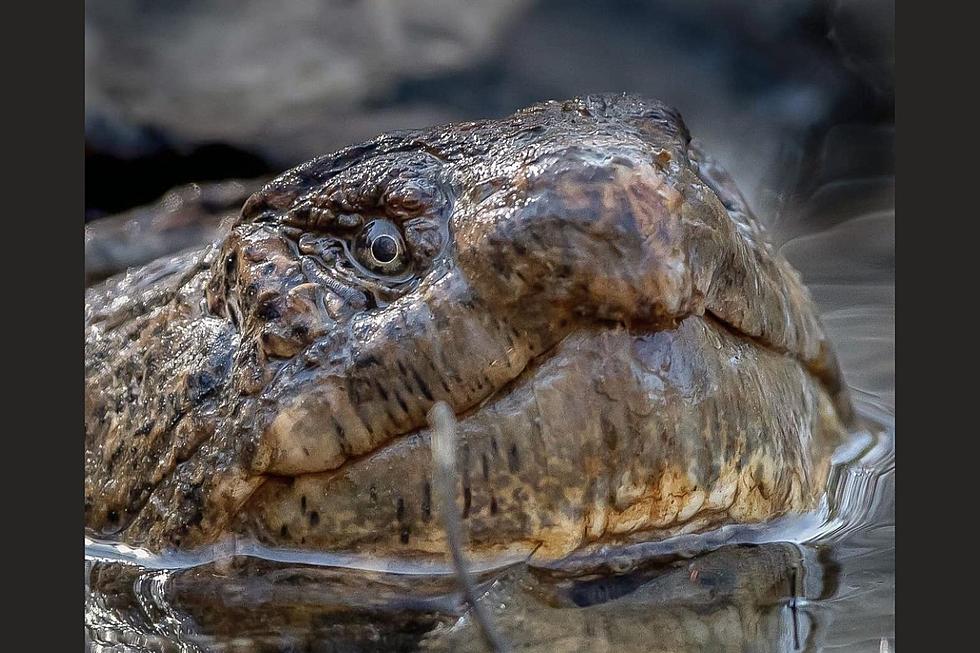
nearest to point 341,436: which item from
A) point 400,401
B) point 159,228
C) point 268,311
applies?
point 400,401

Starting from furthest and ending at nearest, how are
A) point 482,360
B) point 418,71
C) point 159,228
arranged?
point 159,228, point 418,71, point 482,360

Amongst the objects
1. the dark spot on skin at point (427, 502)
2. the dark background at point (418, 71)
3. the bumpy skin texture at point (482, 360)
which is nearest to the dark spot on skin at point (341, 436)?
the bumpy skin texture at point (482, 360)

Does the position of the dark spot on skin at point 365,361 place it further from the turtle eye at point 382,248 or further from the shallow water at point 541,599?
the shallow water at point 541,599

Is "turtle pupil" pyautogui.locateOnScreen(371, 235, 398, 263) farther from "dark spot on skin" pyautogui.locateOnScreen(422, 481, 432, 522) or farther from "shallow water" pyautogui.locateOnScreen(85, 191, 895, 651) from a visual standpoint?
"shallow water" pyautogui.locateOnScreen(85, 191, 895, 651)

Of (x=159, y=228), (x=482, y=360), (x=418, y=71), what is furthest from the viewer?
(x=159, y=228)

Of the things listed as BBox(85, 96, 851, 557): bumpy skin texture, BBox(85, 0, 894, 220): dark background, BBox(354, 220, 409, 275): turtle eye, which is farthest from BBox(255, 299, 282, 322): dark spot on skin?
BBox(85, 0, 894, 220): dark background

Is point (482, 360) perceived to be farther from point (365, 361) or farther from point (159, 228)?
point (159, 228)
